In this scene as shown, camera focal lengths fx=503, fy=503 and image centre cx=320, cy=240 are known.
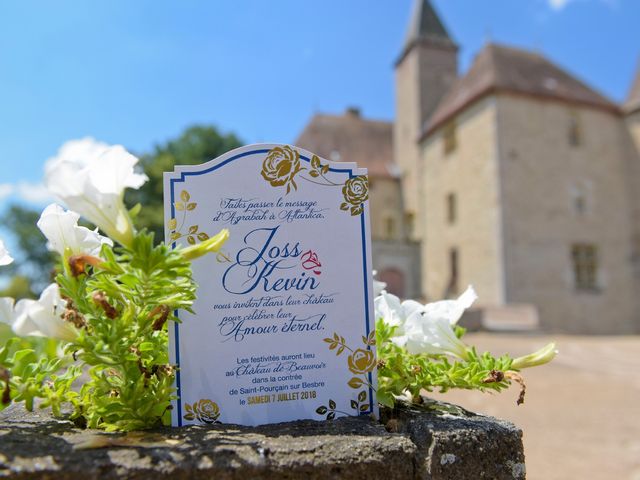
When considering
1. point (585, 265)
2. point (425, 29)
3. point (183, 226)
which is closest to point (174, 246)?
point (183, 226)

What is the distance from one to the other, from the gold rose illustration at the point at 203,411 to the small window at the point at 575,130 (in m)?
21.9

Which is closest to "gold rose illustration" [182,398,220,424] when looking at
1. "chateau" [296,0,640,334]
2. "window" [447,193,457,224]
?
"chateau" [296,0,640,334]

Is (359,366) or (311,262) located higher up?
(311,262)

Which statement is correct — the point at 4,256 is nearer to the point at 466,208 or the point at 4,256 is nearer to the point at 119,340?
the point at 119,340

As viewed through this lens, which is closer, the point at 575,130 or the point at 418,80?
the point at 575,130

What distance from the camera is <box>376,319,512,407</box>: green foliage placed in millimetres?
1279

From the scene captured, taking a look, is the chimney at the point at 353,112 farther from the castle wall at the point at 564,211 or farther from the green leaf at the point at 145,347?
the green leaf at the point at 145,347

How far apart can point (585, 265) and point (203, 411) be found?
21.5 m

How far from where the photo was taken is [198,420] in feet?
4.19

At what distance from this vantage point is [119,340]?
1046mm

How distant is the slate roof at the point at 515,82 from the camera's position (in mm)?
19719

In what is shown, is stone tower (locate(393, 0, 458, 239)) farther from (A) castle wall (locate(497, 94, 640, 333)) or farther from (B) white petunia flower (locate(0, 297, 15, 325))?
(B) white petunia flower (locate(0, 297, 15, 325))

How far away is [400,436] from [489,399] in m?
5.54

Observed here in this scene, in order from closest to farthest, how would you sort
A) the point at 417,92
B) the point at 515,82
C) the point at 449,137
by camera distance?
1. the point at 515,82
2. the point at 449,137
3. the point at 417,92
